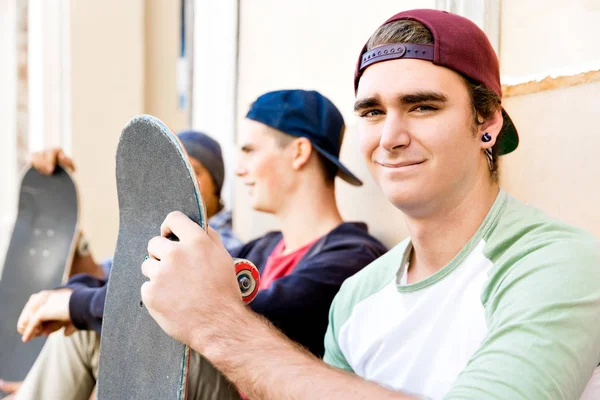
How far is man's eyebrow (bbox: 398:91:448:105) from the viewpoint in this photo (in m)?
1.12

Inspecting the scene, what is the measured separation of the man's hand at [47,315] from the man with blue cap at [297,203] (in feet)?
0.17

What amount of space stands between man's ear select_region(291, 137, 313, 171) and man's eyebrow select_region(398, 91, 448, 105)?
999 millimetres

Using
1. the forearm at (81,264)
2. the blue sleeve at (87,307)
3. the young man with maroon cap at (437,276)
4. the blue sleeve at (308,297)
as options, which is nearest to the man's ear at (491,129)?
the young man with maroon cap at (437,276)

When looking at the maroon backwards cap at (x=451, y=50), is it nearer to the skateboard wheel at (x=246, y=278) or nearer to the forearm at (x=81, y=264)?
the skateboard wheel at (x=246, y=278)

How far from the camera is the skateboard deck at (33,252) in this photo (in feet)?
7.82

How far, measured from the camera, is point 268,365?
97 cm

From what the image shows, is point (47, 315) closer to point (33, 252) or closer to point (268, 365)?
point (33, 252)

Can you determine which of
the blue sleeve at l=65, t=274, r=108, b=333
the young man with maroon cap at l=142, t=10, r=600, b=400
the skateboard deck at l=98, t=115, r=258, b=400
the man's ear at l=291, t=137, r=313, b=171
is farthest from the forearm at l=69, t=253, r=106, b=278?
the young man with maroon cap at l=142, t=10, r=600, b=400

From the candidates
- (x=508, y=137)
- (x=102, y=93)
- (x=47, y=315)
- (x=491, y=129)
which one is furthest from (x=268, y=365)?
(x=102, y=93)

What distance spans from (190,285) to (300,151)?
116 centimetres

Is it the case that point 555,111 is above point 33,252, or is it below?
above

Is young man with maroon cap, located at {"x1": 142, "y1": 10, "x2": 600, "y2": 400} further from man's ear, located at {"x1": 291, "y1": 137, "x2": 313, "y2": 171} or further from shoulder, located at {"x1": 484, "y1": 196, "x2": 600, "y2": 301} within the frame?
man's ear, located at {"x1": 291, "y1": 137, "x2": 313, "y2": 171}

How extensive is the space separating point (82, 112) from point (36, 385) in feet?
9.14

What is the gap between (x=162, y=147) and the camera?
1164mm
